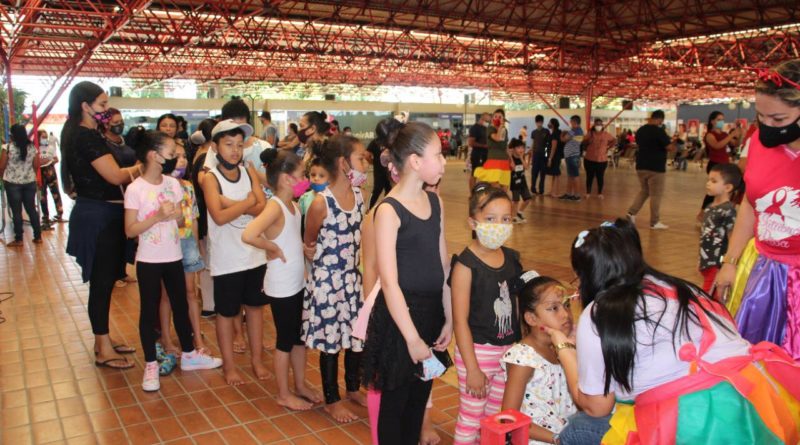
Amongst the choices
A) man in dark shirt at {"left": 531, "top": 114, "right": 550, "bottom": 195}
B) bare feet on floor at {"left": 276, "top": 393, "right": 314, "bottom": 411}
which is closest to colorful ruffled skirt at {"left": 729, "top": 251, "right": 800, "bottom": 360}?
bare feet on floor at {"left": 276, "top": 393, "right": 314, "bottom": 411}

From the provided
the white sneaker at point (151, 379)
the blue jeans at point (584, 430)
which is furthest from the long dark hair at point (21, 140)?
the blue jeans at point (584, 430)

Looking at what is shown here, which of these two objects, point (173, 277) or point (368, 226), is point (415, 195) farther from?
point (173, 277)

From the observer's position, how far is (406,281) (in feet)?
7.20

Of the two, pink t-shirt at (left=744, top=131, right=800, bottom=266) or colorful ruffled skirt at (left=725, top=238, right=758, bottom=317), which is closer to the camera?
pink t-shirt at (left=744, top=131, right=800, bottom=266)

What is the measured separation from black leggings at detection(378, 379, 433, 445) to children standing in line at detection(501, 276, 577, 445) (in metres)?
0.36

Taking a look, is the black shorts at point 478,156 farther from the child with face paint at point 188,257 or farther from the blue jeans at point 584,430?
the blue jeans at point 584,430

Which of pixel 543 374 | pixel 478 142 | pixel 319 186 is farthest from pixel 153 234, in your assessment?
pixel 478 142

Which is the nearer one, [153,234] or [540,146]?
[153,234]

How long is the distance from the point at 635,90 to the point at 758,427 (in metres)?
39.2

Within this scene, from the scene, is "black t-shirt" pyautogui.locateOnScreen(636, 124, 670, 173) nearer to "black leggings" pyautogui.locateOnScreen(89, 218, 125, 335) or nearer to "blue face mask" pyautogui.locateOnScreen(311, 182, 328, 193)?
"blue face mask" pyautogui.locateOnScreen(311, 182, 328, 193)

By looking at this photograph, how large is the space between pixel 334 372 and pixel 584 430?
4.89ft

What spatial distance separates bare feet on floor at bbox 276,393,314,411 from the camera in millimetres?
3275

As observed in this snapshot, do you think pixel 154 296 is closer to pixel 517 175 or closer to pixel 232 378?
pixel 232 378

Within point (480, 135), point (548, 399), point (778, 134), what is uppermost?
point (778, 134)
